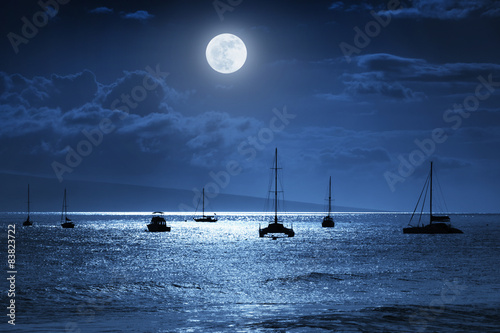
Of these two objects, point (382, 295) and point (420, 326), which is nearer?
point (420, 326)

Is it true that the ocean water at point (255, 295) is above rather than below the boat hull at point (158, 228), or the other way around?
above

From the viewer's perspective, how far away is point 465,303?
33750 millimetres

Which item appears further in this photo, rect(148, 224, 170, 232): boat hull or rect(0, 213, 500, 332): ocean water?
rect(148, 224, 170, 232): boat hull

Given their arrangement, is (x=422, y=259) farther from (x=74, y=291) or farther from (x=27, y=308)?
(x=27, y=308)

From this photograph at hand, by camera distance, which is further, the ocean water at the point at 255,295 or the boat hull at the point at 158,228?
the boat hull at the point at 158,228

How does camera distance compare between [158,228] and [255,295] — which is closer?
[255,295]

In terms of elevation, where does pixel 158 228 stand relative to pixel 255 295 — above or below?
below

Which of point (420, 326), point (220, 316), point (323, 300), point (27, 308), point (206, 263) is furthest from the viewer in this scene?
point (206, 263)

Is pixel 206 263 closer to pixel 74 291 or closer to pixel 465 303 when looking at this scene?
pixel 74 291

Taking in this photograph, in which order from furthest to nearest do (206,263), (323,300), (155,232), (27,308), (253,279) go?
(155,232)
(206,263)
(253,279)
(323,300)
(27,308)

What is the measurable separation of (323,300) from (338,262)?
1266 inches

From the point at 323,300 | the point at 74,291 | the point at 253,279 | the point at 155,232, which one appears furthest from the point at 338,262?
the point at 155,232

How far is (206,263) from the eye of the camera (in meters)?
66.1

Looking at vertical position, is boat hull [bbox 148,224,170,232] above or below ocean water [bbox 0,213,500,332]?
below
